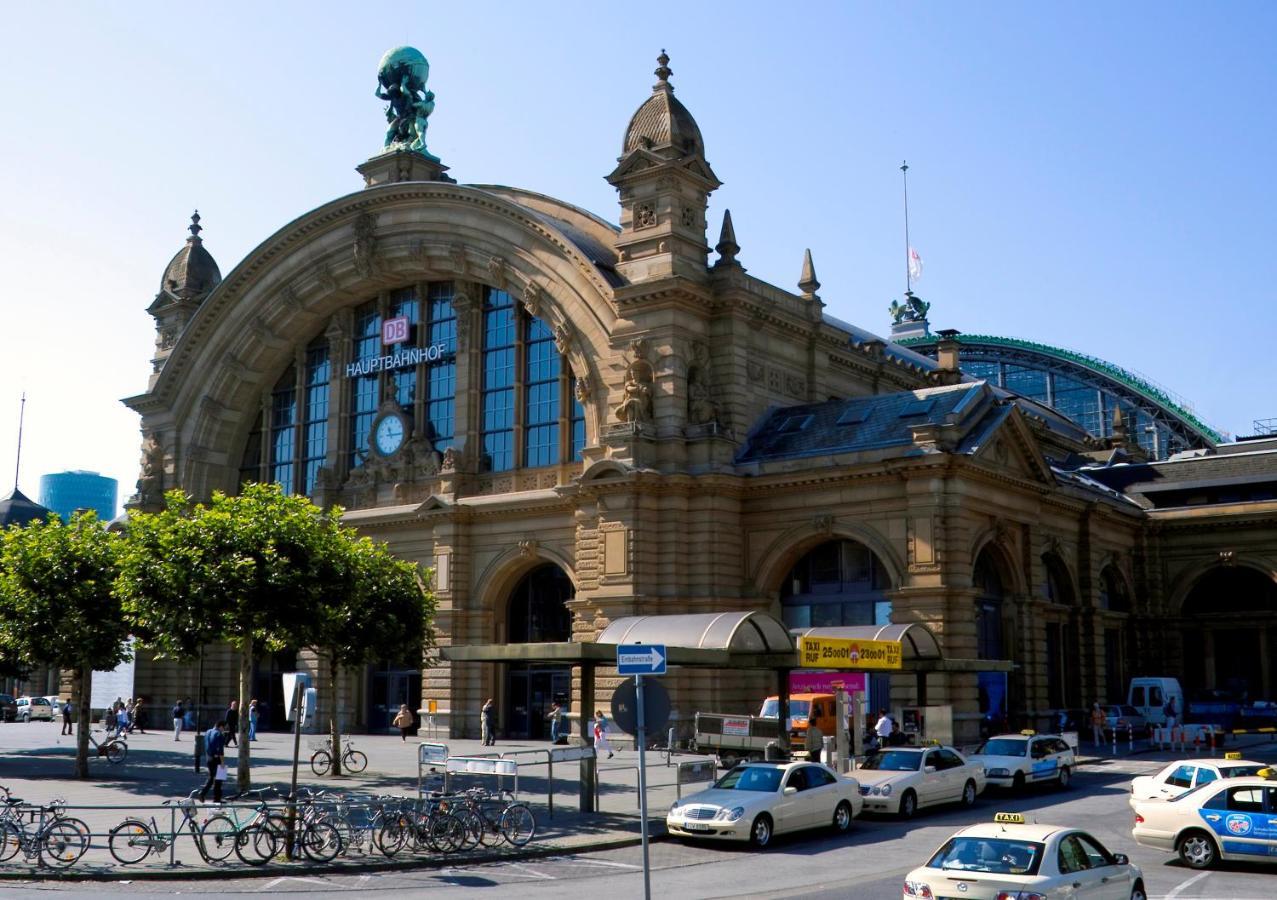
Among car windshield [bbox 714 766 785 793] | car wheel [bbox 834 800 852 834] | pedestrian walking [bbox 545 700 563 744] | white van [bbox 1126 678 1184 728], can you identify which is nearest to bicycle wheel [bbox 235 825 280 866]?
car windshield [bbox 714 766 785 793]

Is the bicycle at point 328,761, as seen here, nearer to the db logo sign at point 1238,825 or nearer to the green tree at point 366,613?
the green tree at point 366,613

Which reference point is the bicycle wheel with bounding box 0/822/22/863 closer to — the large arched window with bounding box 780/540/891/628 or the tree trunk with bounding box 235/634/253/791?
the tree trunk with bounding box 235/634/253/791

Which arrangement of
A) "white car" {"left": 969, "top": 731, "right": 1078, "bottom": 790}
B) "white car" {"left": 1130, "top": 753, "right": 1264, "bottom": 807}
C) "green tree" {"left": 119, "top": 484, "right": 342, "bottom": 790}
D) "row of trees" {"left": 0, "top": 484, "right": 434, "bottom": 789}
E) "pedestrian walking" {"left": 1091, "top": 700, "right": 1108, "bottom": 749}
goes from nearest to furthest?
"white car" {"left": 1130, "top": 753, "right": 1264, "bottom": 807} < "green tree" {"left": 119, "top": 484, "right": 342, "bottom": 790} < "row of trees" {"left": 0, "top": 484, "right": 434, "bottom": 789} < "white car" {"left": 969, "top": 731, "right": 1078, "bottom": 790} < "pedestrian walking" {"left": 1091, "top": 700, "right": 1108, "bottom": 749}

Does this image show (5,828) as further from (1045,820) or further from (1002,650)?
(1002,650)

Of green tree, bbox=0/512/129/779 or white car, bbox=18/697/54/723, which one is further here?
white car, bbox=18/697/54/723

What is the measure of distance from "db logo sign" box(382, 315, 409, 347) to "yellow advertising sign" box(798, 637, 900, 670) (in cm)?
3115

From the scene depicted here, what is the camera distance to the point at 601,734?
1752 inches

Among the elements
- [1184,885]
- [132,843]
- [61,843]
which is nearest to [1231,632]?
[1184,885]

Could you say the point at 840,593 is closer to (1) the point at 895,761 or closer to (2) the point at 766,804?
(1) the point at 895,761

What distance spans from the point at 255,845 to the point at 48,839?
327cm

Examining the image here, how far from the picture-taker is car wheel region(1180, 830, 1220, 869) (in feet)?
70.1

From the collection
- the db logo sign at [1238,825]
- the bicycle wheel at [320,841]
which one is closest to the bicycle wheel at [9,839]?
the bicycle wheel at [320,841]

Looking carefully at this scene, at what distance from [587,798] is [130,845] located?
10029mm

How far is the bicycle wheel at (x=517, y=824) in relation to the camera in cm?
2372
